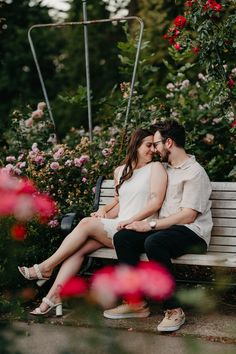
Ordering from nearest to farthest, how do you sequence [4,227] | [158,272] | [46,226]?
1. [158,272]
2. [4,227]
3. [46,226]

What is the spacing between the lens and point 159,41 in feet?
40.5

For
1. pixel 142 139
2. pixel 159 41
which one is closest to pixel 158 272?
pixel 142 139

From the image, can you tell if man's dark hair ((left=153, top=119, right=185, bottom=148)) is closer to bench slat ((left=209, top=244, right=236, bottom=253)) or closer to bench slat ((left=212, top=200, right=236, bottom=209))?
bench slat ((left=212, top=200, right=236, bottom=209))

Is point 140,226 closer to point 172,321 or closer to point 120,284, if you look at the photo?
point 172,321

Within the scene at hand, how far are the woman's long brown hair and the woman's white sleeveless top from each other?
43mm

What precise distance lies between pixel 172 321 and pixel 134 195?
1.02 m

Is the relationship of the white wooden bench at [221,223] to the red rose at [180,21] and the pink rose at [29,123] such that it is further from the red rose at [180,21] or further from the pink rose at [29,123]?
the pink rose at [29,123]

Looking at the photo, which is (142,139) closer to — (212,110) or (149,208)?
(149,208)

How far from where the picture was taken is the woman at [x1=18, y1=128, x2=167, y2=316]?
4617 millimetres

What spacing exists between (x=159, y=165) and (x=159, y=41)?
7.99m

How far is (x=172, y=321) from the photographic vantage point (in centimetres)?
416

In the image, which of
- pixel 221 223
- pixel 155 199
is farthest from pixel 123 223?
pixel 221 223

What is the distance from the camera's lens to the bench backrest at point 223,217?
187 inches

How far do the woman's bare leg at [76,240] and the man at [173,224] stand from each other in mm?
198
